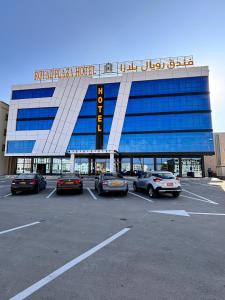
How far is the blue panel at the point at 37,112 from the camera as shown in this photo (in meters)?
46.2

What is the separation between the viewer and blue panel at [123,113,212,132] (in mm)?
41000

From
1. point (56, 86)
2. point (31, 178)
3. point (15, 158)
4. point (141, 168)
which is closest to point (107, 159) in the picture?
point (141, 168)

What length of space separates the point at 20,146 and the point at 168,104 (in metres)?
35.3

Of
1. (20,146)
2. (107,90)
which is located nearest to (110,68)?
(107,90)

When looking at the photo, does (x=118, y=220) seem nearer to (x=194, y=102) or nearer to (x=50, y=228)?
(x=50, y=228)

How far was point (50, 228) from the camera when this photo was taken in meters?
6.82

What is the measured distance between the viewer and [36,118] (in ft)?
154

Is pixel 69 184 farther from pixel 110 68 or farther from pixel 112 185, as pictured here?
pixel 110 68

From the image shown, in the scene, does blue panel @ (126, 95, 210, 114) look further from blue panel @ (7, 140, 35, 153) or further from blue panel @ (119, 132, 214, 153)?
blue panel @ (7, 140, 35, 153)

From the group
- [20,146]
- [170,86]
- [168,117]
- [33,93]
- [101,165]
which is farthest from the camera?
[33,93]

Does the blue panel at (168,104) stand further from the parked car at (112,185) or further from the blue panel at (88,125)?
the parked car at (112,185)

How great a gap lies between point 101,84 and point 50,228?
141 ft

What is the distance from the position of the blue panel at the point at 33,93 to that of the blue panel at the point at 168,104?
19764 millimetres

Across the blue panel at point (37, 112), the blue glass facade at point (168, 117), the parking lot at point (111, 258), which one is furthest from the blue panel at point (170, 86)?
the parking lot at point (111, 258)
